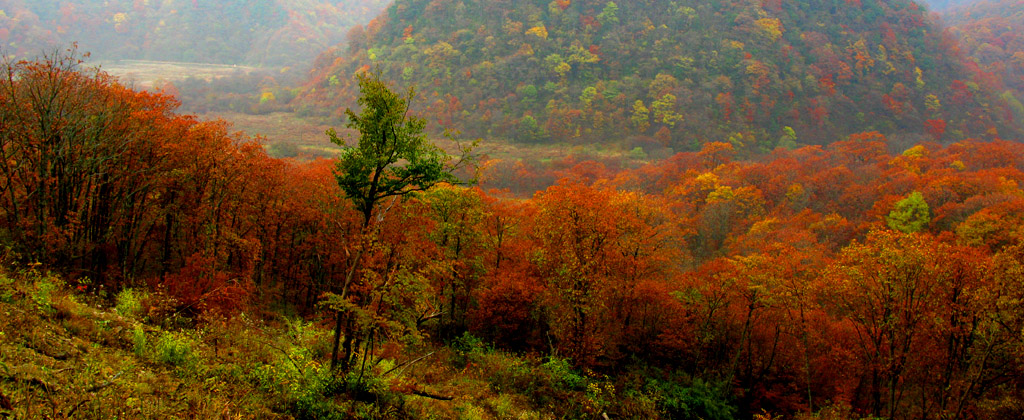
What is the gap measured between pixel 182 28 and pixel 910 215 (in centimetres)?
17883

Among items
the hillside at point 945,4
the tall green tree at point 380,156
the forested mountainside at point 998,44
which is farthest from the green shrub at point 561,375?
the hillside at point 945,4

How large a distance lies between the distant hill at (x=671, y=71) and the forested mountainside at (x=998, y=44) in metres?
11.6

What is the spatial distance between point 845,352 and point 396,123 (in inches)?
801

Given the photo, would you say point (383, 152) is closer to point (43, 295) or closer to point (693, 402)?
point (43, 295)

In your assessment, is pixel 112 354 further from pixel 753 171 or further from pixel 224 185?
pixel 753 171

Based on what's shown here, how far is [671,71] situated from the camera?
107 metres

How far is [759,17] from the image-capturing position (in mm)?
115875

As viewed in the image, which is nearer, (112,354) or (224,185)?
(112,354)

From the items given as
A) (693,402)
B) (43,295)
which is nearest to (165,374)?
(43,295)

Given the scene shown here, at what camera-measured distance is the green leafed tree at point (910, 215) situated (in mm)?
39438

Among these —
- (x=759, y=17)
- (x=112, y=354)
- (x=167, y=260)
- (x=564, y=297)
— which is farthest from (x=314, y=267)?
(x=759, y=17)

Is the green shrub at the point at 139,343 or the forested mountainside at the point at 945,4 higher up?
the forested mountainside at the point at 945,4

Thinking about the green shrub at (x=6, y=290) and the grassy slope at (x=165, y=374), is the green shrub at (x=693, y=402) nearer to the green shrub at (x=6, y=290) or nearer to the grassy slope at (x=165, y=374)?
the grassy slope at (x=165, y=374)

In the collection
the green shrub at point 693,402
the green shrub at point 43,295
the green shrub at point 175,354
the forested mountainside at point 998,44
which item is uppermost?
the forested mountainside at point 998,44
